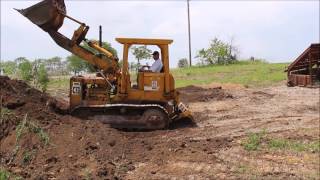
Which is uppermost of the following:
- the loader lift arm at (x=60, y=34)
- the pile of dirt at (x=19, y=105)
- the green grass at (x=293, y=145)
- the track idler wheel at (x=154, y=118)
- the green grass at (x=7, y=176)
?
the loader lift arm at (x=60, y=34)

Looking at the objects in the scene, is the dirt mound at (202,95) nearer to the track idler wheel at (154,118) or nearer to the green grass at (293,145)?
the track idler wheel at (154,118)

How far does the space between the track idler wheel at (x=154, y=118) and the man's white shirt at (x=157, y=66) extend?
1.06 metres

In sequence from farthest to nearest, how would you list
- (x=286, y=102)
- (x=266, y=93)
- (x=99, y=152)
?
(x=266, y=93), (x=286, y=102), (x=99, y=152)

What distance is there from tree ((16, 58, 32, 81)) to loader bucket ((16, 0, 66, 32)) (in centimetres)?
908

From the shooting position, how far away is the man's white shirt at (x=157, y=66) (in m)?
14.8

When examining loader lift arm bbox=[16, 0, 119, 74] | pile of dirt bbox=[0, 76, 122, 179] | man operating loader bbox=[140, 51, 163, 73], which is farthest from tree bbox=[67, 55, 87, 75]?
pile of dirt bbox=[0, 76, 122, 179]

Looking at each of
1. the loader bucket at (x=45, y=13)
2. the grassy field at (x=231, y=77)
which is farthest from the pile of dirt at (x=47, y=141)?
the grassy field at (x=231, y=77)

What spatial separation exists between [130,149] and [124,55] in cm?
332

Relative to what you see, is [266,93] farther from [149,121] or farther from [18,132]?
[18,132]

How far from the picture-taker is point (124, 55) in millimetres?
14578

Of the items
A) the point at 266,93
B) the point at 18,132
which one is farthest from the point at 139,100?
the point at 266,93

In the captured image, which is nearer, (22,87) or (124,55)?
(124,55)

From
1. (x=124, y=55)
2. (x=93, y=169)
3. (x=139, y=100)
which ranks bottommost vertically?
(x=93, y=169)

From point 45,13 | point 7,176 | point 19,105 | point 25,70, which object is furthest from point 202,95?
point 7,176
